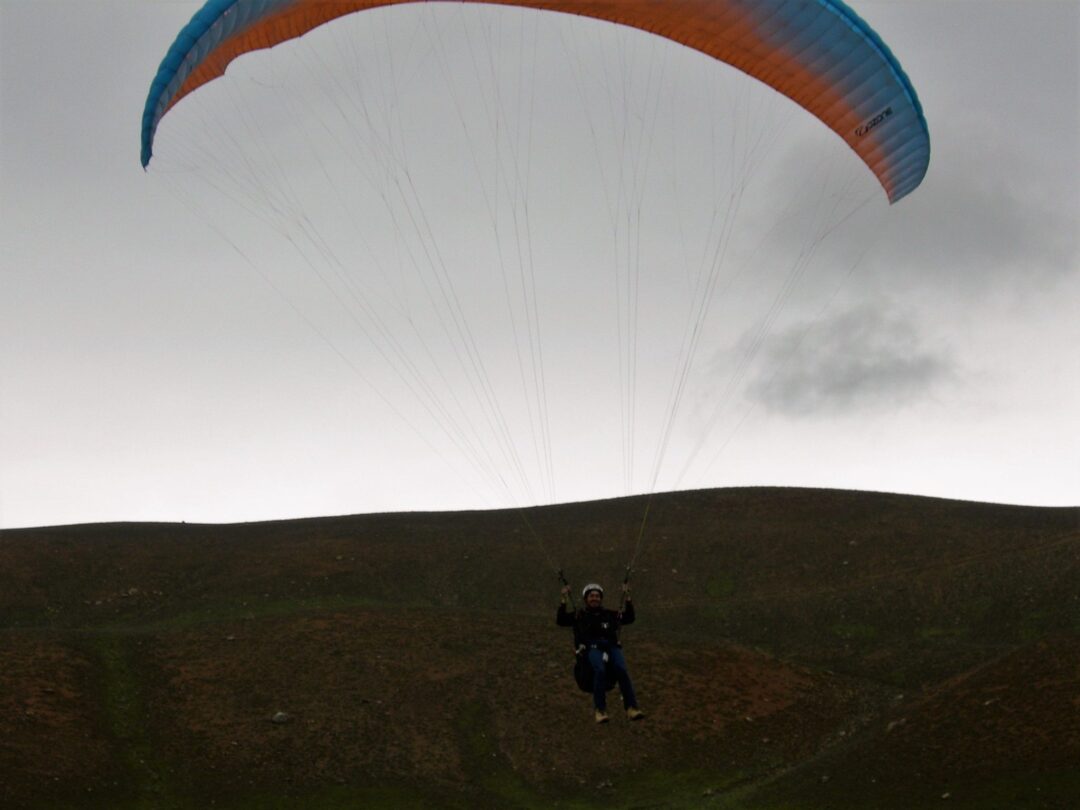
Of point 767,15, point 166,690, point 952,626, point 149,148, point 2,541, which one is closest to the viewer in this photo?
point 767,15

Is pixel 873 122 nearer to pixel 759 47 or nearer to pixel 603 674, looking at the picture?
pixel 759 47

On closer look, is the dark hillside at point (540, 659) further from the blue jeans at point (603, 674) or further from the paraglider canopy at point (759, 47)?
the blue jeans at point (603, 674)

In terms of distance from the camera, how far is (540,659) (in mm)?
44688

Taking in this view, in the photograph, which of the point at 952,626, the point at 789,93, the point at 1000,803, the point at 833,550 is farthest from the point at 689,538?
the point at 789,93

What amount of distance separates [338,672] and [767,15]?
1090 inches

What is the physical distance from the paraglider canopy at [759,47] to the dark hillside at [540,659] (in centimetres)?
1260

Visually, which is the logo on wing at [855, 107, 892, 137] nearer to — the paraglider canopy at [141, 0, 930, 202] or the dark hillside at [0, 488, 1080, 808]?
the paraglider canopy at [141, 0, 930, 202]

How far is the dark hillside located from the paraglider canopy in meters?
12.6

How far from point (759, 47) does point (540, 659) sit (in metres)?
26.6

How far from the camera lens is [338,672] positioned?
4309 centimetres

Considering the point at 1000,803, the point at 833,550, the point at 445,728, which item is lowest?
the point at 1000,803

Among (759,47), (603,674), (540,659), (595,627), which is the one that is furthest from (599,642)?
(540,659)

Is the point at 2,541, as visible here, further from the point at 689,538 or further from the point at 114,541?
the point at 689,538

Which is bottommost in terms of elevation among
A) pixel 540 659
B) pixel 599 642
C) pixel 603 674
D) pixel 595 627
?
pixel 603 674
